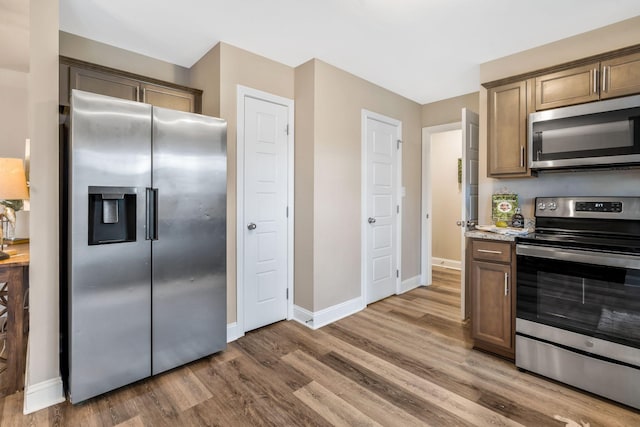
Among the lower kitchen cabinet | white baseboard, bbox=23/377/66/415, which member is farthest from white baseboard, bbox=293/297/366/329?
white baseboard, bbox=23/377/66/415

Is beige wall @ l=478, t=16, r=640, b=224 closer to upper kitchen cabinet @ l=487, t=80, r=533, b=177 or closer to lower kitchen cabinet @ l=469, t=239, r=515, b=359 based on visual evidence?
upper kitchen cabinet @ l=487, t=80, r=533, b=177

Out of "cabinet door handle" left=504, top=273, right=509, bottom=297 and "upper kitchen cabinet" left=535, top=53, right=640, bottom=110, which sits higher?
"upper kitchen cabinet" left=535, top=53, right=640, bottom=110

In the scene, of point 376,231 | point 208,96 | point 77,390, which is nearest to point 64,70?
point 208,96

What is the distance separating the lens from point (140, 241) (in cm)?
198

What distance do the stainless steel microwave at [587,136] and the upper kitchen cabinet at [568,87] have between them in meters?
0.09

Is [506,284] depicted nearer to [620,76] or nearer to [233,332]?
[620,76]

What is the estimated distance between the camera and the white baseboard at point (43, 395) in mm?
1770

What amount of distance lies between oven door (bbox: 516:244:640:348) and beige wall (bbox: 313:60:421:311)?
1554mm

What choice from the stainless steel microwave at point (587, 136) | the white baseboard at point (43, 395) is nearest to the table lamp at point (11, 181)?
the white baseboard at point (43, 395)

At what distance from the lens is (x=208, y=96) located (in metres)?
2.78

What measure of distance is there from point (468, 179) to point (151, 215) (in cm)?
280

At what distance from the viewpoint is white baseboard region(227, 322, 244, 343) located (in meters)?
2.64

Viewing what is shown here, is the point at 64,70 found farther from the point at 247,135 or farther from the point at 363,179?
the point at 363,179

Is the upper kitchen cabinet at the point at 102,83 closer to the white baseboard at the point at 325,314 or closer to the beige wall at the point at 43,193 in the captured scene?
the beige wall at the point at 43,193
